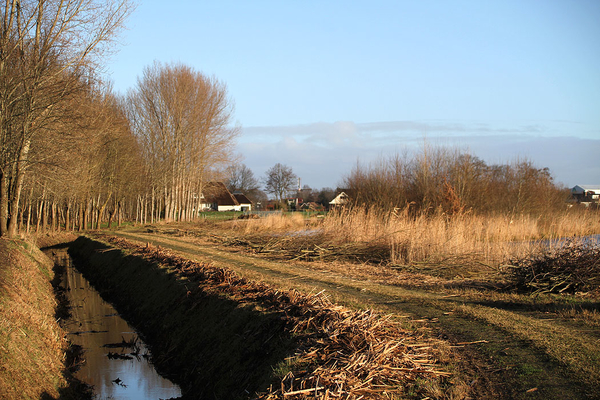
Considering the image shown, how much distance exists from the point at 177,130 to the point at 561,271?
111 feet

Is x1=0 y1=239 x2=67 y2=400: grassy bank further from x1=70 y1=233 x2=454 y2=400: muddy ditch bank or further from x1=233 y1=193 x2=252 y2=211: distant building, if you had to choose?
x1=233 y1=193 x2=252 y2=211: distant building

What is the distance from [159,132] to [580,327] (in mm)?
36316

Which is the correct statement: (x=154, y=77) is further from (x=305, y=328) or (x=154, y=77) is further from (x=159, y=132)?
(x=305, y=328)

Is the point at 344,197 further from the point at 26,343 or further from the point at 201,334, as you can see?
the point at 26,343

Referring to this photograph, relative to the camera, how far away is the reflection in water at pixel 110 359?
7.23 meters

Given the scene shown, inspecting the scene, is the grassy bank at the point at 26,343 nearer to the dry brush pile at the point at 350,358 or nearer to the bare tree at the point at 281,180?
the dry brush pile at the point at 350,358

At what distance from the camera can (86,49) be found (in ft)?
52.1

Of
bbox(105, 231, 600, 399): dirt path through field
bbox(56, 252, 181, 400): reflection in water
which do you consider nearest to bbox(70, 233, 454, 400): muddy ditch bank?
bbox(56, 252, 181, 400): reflection in water

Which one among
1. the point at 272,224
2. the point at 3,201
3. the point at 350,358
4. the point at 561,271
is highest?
the point at 3,201

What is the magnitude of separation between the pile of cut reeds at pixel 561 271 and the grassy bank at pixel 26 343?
8169mm

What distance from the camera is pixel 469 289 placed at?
945 centimetres

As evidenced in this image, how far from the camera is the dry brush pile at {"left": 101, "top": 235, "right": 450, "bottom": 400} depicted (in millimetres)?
3967

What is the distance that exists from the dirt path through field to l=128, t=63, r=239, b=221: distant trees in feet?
104

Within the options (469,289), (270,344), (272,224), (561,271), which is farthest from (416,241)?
(272,224)
